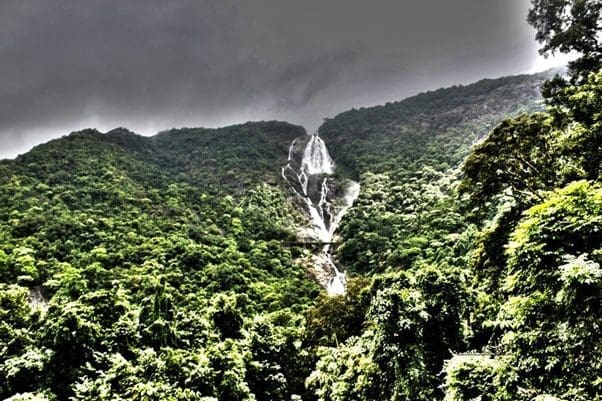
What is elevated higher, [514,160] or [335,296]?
[514,160]

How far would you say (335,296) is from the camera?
71.8ft

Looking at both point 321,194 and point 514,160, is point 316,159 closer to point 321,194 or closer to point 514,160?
point 321,194

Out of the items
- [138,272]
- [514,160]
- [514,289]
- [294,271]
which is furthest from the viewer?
[294,271]

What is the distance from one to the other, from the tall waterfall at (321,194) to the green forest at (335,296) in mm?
2653

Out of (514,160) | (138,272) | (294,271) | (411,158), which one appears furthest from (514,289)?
(411,158)

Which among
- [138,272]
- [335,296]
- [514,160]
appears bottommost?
[335,296]

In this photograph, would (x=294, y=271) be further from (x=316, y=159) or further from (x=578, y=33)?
(x=316, y=159)

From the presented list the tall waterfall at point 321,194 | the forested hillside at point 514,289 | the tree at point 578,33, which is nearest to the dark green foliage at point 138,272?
the tall waterfall at point 321,194

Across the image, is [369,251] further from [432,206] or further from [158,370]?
[158,370]

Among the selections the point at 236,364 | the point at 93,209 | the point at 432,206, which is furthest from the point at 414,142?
the point at 236,364

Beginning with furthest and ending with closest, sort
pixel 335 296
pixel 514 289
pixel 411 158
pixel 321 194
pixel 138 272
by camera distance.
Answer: pixel 411 158
pixel 321 194
pixel 138 272
pixel 335 296
pixel 514 289

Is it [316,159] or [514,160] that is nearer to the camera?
[514,160]

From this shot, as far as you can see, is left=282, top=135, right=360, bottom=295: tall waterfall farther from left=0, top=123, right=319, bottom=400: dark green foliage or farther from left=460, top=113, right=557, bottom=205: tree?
left=460, top=113, right=557, bottom=205: tree

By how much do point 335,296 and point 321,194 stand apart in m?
49.5
